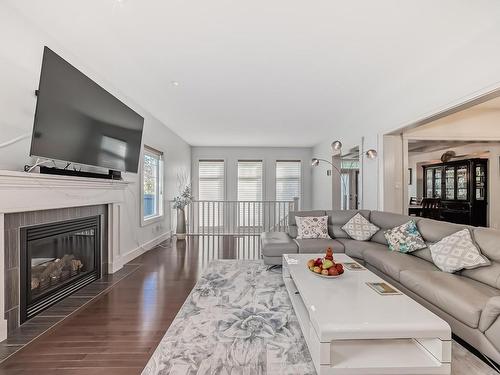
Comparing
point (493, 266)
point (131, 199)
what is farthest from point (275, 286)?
point (131, 199)

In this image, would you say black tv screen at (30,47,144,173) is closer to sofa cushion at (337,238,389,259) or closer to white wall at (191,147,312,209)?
sofa cushion at (337,238,389,259)

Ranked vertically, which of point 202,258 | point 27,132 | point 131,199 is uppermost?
point 27,132

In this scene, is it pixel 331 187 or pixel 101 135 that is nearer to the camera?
pixel 101 135

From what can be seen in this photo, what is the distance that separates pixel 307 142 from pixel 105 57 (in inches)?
227

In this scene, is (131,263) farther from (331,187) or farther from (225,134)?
(331,187)

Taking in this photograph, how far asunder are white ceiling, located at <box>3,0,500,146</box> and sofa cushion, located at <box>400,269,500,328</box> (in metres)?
2.08

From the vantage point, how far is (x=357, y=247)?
3506 mm

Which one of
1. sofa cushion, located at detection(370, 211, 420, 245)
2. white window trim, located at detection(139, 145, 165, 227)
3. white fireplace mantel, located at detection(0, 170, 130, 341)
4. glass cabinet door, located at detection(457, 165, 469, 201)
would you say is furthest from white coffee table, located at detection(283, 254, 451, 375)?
glass cabinet door, located at detection(457, 165, 469, 201)

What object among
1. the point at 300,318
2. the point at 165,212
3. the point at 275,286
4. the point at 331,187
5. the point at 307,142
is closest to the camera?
the point at 300,318

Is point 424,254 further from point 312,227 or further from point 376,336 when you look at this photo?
point 376,336

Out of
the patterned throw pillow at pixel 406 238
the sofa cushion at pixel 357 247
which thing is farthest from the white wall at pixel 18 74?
the patterned throw pillow at pixel 406 238

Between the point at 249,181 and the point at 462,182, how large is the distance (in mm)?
5598

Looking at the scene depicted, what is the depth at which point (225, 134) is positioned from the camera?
256 inches

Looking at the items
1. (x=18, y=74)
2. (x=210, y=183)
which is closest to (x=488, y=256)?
(x=18, y=74)
